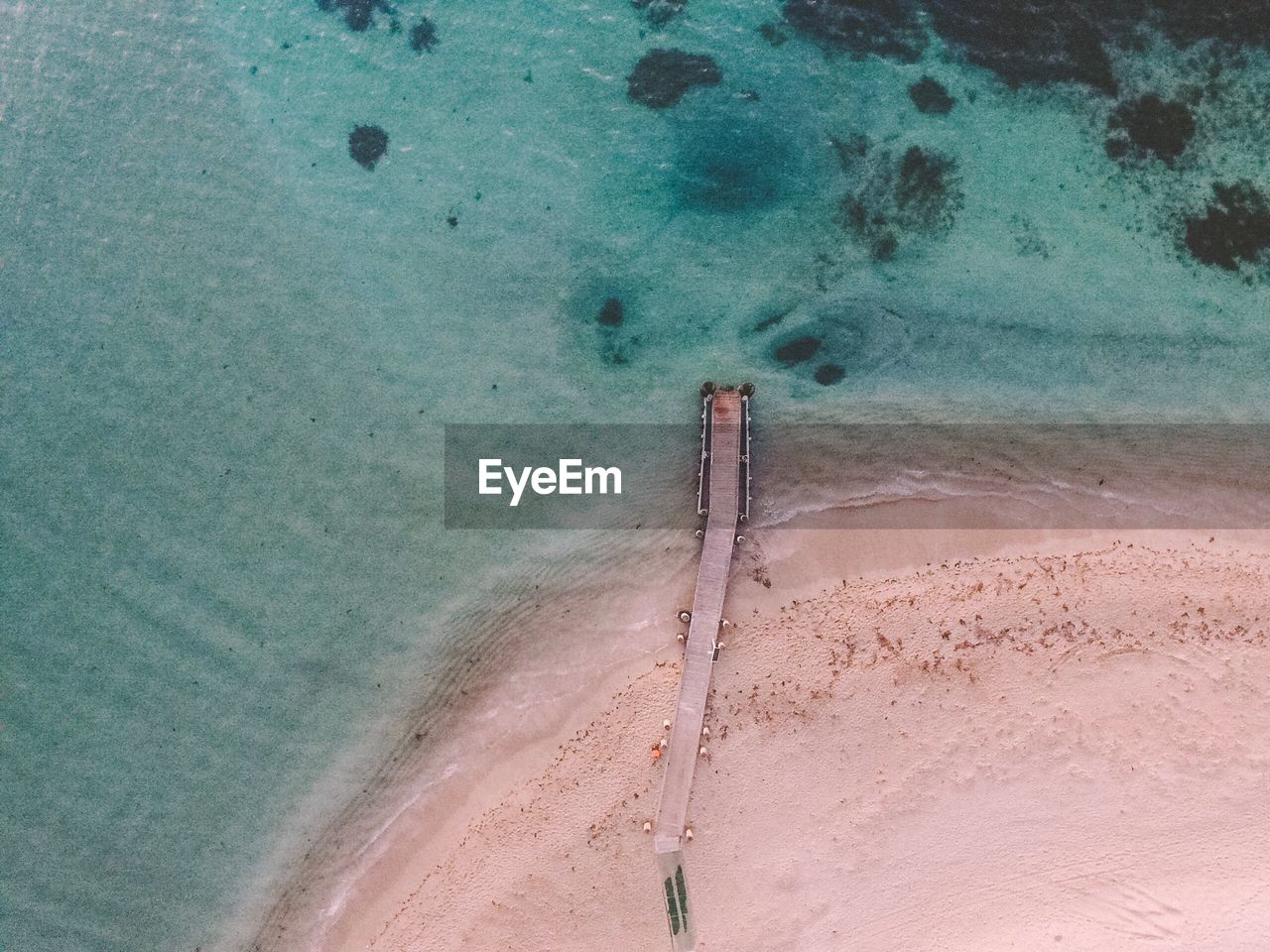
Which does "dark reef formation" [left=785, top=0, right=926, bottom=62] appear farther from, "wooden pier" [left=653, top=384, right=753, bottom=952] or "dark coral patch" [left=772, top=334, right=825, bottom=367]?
"wooden pier" [left=653, top=384, right=753, bottom=952]

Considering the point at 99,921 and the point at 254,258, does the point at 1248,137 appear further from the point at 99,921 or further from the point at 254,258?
the point at 99,921

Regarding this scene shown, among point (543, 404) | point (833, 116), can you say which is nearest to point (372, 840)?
point (543, 404)

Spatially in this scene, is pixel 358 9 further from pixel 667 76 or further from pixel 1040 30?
pixel 1040 30

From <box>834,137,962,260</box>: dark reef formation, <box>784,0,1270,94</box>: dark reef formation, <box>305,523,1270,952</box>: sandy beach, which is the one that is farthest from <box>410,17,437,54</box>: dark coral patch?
<box>305,523,1270,952</box>: sandy beach

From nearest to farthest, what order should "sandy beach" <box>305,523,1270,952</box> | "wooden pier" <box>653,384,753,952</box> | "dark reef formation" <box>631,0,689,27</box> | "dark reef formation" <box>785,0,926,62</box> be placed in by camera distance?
"sandy beach" <box>305,523,1270,952</box>
"wooden pier" <box>653,384,753,952</box>
"dark reef formation" <box>785,0,926,62</box>
"dark reef formation" <box>631,0,689,27</box>

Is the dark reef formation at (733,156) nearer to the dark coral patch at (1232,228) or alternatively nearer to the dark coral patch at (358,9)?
the dark coral patch at (358,9)
